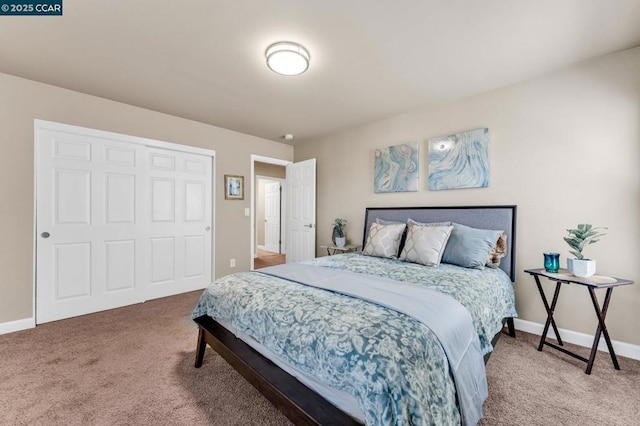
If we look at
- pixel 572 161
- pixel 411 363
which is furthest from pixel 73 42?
pixel 572 161

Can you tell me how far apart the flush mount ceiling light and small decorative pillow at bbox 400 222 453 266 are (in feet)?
6.12

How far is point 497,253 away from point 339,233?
209 centimetres

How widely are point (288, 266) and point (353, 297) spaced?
0.96m

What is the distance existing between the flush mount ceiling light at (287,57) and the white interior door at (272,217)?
5088 mm

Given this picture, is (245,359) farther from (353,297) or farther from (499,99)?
(499,99)

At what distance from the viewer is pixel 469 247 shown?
7.99 ft

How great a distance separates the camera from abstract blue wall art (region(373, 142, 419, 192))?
3.42 m

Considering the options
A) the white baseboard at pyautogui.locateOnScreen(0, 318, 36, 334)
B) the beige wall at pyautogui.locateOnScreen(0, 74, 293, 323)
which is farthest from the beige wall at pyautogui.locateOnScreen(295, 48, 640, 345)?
the white baseboard at pyautogui.locateOnScreen(0, 318, 36, 334)

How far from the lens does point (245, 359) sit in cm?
152

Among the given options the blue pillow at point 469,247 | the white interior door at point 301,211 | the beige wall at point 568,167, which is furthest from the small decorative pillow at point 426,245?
the white interior door at point 301,211

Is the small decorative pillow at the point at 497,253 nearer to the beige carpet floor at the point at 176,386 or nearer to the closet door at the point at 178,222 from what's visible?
the beige carpet floor at the point at 176,386

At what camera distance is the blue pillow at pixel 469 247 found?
2.38 metres

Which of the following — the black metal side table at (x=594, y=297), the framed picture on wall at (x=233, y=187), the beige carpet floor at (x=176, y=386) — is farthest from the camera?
the framed picture on wall at (x=233, y=187)
